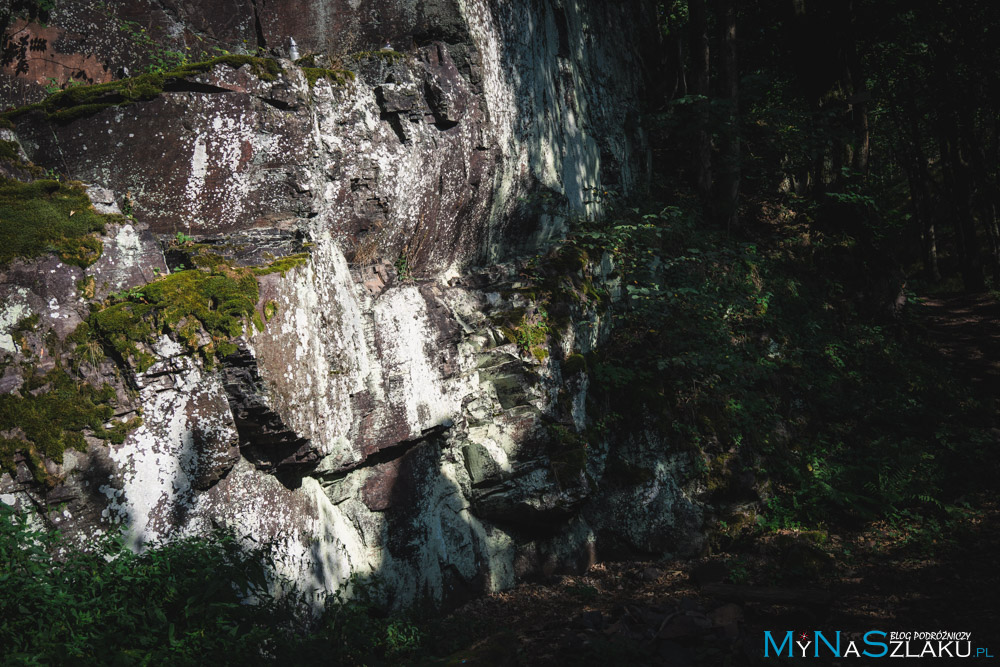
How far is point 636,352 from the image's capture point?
30.9ft

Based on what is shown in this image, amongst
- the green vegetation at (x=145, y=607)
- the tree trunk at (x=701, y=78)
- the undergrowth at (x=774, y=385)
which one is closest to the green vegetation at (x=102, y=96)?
the green vegetation at (x=145, y=607)

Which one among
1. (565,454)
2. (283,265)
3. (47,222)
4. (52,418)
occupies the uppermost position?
(47,222)

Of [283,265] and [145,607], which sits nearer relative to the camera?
[145,607]

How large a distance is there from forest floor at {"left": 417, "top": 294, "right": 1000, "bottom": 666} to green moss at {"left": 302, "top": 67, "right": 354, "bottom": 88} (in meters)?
5.89

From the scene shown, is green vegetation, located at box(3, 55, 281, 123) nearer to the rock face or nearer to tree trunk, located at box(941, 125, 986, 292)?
the rock face

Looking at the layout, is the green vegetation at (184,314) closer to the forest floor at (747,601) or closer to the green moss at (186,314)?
the green moss at (186,314)

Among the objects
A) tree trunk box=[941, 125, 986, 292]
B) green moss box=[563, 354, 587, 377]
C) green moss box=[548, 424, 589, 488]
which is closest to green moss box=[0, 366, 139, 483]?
green moss box=[548, 424, 589, 488]

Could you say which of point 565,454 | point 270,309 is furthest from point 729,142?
point 270,309

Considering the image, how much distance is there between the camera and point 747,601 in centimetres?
627

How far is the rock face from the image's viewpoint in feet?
16.2

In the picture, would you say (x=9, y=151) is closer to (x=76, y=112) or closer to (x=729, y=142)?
(x=76, y=112)

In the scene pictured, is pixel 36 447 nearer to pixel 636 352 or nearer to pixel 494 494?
pixel 494 494

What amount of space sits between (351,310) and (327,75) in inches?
106

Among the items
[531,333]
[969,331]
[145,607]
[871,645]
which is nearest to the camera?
[145,607]
